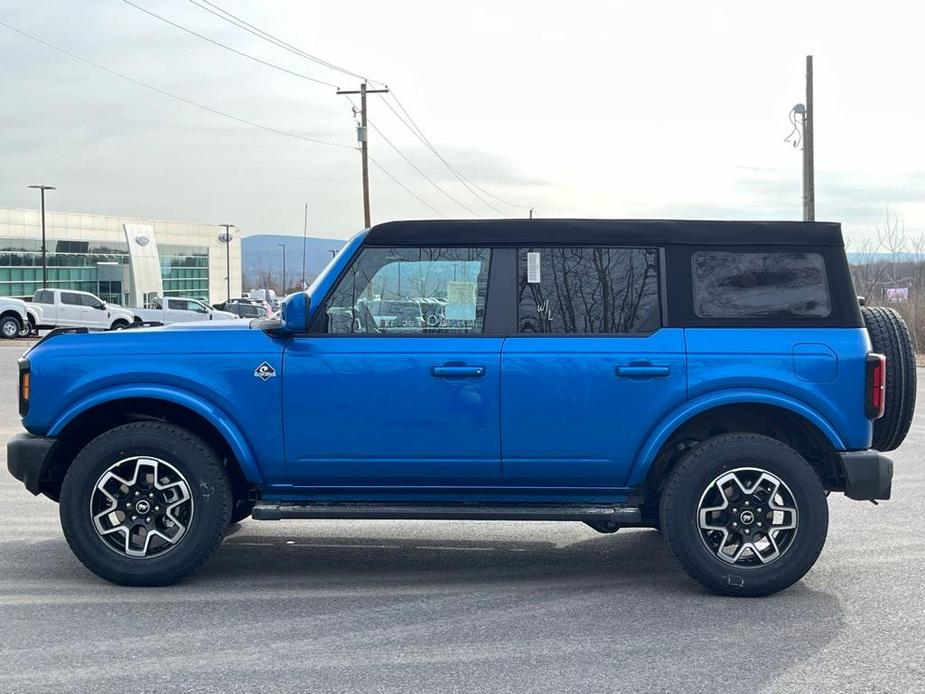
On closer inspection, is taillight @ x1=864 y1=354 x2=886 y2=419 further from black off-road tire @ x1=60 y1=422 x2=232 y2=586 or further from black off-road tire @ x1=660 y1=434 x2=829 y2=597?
black off-road tire @ x1=60 y1=422 x2=232 y2=586

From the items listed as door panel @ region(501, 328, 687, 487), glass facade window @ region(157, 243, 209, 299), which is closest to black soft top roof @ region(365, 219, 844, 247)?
door panel @ region(501, 328, 687, 487)

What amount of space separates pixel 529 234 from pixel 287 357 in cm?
142

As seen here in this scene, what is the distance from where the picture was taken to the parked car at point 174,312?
45.4 meters

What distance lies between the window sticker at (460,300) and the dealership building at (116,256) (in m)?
68.8

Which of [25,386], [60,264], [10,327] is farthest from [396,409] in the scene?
[60,264]

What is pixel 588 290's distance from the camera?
6.00 metres

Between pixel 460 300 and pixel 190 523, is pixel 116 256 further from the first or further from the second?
pixel 460 300

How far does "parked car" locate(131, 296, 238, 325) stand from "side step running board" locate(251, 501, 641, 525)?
39469mm

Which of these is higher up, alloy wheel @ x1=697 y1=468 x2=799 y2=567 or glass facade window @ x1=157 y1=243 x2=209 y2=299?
glass facade window @ x1=157 y1=243 x2=209 y2=299

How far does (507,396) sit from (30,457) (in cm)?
252

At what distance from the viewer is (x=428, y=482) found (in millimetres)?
5945

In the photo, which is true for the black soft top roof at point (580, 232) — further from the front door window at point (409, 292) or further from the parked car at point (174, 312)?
the parked car at point (174, 312)

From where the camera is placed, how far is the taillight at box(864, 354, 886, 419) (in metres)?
5.81

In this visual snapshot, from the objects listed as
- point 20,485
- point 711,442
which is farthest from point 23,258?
point 711,442
